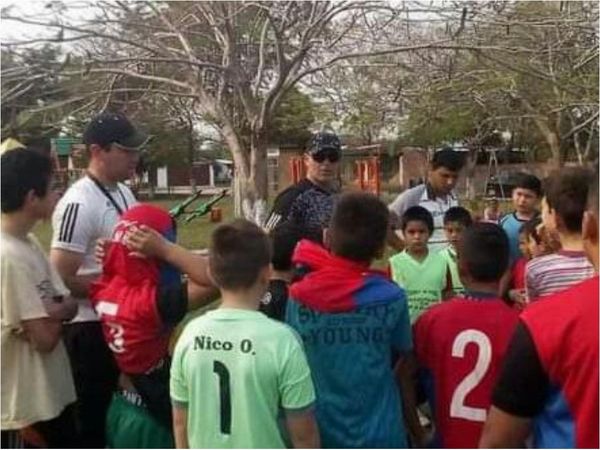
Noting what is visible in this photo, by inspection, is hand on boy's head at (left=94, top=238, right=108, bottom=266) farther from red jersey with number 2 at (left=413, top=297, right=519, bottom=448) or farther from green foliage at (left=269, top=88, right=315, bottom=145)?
green foliage at (left=269, top=88, right=315, bottom=145)

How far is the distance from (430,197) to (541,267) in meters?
1.69

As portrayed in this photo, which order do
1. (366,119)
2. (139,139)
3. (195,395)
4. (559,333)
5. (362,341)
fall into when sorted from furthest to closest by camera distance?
(366,119), (139,139), (362,341), (195,395), (559,333)

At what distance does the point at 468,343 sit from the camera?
2.34 meters

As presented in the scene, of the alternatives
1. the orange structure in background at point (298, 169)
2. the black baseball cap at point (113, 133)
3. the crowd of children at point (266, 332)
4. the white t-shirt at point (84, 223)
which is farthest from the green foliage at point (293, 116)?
the crowd of children at point (266, 332)

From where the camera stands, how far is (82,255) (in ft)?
9.10

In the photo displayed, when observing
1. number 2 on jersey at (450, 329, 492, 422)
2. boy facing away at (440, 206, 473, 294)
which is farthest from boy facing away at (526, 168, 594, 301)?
boy facing away at (440, 206, 473, 294)

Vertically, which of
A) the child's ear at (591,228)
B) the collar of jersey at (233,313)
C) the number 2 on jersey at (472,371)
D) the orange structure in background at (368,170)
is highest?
the child's ear at (591,228)

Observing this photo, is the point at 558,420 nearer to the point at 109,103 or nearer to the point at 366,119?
the point at 109,103

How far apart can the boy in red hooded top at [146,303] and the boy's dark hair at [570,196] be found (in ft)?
3.09

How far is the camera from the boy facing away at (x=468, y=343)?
7.66ft

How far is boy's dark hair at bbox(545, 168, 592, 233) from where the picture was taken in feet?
6.38

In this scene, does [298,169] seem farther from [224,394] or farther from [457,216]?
[224,394]

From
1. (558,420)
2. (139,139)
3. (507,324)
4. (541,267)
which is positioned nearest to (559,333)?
(558,420)

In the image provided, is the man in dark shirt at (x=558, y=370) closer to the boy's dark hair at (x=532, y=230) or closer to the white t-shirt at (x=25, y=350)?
the white t-shirt at (x=25, y=350)
